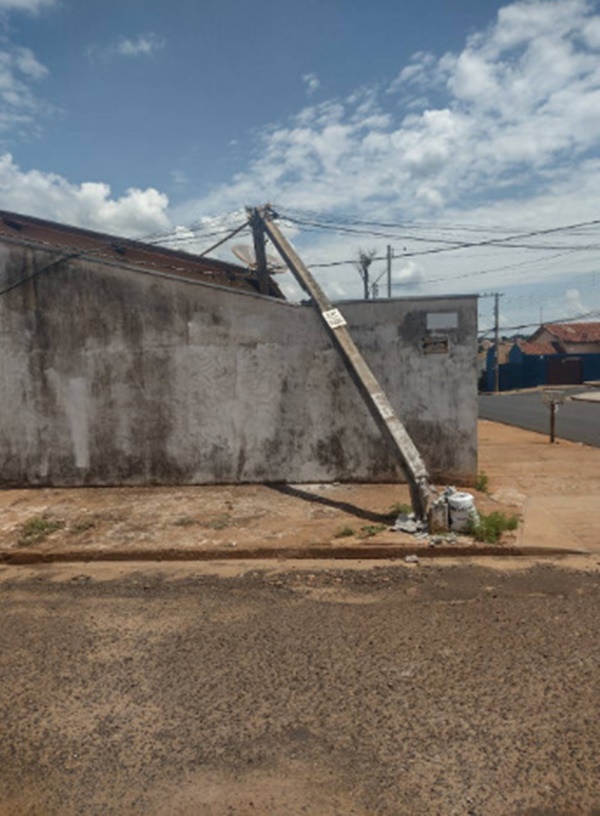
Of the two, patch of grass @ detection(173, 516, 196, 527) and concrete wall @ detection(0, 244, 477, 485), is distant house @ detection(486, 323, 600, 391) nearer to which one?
concrete wall @ detection(0, 244, 477, 485)

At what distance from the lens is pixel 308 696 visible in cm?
353

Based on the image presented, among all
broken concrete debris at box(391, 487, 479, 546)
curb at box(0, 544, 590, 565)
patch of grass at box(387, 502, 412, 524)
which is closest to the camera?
curb at box(0, 544, 590, 565)

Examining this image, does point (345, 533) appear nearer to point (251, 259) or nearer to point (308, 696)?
point (308, 696)

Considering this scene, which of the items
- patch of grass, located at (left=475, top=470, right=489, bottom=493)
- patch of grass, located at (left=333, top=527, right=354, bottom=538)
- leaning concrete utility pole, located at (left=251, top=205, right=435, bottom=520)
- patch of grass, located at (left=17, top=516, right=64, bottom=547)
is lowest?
patch of grass, located at (left=17, top=516, right=64, bottom=547)

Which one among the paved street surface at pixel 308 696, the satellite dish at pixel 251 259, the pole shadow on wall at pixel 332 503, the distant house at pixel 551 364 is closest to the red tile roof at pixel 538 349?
the distant house at pixel 551 364

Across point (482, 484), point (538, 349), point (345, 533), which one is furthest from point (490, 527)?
point (538, 349)

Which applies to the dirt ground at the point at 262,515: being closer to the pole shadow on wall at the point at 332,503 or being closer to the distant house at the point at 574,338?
the pole shadow on wall at the point at 332,503

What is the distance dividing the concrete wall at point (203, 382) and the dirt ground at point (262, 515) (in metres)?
0.46

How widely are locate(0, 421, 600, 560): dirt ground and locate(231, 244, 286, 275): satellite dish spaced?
17.4ft

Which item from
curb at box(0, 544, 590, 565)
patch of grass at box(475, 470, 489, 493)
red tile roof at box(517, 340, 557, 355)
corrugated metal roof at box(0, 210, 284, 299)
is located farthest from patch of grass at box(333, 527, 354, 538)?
red tile roof at box(517, 340, 557, 355)

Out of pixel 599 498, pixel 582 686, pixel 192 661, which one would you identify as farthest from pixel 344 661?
pixel 599 498

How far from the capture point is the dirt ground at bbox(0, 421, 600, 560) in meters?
6.45

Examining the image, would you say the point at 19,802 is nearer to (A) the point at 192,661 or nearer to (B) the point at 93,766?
(B) the point at 93,766

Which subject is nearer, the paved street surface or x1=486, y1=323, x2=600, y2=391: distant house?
the paved street surface
